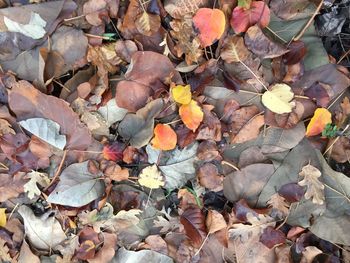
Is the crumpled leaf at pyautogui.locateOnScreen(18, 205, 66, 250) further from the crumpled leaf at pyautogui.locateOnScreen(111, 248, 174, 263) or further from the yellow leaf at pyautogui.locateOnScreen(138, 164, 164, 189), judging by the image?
the yellow leaf at pyautogui.locateOnScreen(138, 164, 164, 189)

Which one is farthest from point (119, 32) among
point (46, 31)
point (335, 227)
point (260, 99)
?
point (335, 227)

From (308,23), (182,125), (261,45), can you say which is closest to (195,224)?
(182,125)

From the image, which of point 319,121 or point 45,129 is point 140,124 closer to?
point 45,129

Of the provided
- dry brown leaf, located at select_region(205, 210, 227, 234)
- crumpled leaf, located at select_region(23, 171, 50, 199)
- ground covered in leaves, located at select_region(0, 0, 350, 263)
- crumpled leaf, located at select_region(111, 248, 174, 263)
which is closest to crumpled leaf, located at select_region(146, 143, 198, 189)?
ground covered in leaves, located at select_region(0, 0, 350, 263)

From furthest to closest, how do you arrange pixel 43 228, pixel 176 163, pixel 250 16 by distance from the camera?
pixel 43 228 < pixel 176 163 < pixel 250 16

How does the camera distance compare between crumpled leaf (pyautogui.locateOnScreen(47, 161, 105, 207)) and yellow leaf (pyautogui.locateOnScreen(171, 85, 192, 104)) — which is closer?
yellow leaf (pyautogui.locateOnScreen(171, 85, 192, 104))

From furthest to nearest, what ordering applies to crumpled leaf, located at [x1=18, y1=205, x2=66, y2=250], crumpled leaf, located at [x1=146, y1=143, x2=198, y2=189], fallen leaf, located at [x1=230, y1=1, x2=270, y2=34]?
crumpled leaf, located at [x1=18, y1=205, x2=66, y2=250] → crumpled leaf, located at [x1=146, y1=143, x2=198, y2=189] → fallen leaf, located at [x1=230, y1=1, x2=270, y2=34]
